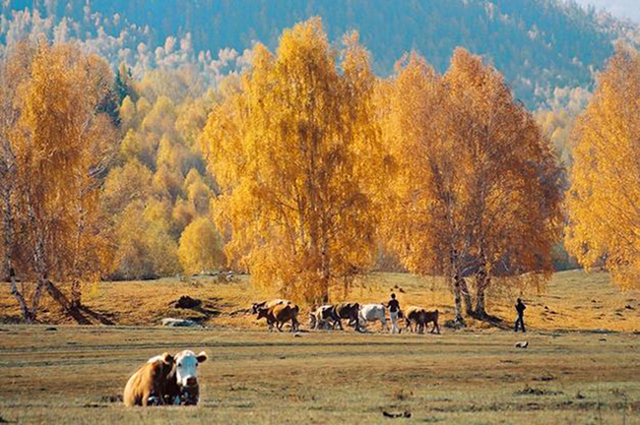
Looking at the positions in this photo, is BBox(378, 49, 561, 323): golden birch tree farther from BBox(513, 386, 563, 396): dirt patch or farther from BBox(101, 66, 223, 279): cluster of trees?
BBox(513, 386, 563, 396): dirt patch

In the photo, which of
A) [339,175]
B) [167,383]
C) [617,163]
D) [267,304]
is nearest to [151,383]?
[167,383]

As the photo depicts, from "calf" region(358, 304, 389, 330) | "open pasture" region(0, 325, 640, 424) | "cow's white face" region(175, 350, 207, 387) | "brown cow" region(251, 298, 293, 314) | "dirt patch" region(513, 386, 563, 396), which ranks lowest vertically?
"dirt patch" region(513, 386, 563, 396)

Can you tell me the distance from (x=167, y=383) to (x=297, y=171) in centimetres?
3430

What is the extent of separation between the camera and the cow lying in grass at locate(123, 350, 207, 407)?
734 inches

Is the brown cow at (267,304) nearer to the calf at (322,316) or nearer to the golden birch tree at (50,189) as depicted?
the calf at (322,316)

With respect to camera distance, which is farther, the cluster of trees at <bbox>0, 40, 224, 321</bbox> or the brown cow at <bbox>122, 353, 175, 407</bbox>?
the cluster of trees at <bbox>0, 40, 224, 321</bbox>

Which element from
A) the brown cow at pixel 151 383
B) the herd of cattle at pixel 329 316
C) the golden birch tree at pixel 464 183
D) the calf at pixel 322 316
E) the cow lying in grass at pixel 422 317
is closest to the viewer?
the brown cow at pixel 151 383

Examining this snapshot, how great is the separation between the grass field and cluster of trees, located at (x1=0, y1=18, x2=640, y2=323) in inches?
288

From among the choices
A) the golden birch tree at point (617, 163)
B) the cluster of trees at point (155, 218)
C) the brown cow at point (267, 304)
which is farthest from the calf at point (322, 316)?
the golden birch tree at point (617, 163)

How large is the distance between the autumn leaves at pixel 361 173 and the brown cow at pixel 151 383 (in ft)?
106

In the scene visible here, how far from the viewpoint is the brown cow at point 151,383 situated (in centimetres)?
1897

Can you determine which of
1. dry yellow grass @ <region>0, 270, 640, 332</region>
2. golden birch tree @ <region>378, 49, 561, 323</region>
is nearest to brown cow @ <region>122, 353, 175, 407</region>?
dry yellow grass @ <region>0, 270, 640, 332</region>

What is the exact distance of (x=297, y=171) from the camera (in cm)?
5288

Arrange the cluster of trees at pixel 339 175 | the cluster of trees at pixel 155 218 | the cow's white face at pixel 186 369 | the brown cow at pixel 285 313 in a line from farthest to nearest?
the cluster of trees at pixel 155 218 < the cluster of trees at pixel 339 175 < the brown cow at pixel 285 313 < the cow's white face at pixel 186 369
